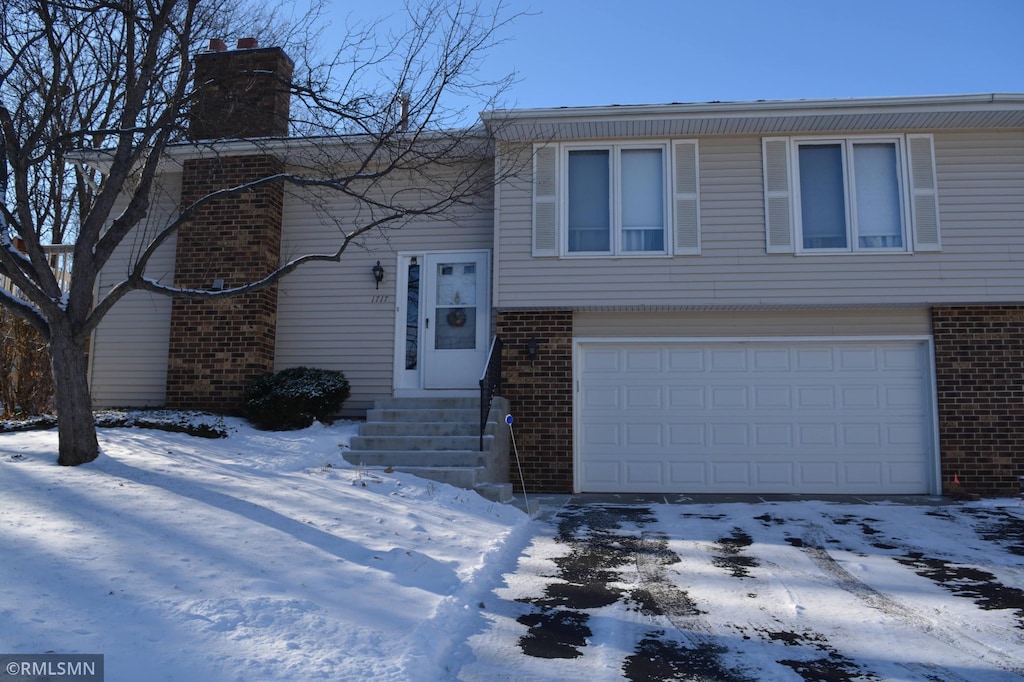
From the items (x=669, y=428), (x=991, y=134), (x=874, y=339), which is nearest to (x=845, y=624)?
(x=669, y=428)

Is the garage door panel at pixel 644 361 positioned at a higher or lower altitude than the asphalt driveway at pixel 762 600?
higher

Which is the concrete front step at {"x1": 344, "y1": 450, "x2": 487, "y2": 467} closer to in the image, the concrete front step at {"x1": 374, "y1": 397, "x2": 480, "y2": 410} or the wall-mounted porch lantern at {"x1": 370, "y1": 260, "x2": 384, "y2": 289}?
the concrete front step at {"x1": 374, "y1": 397, "x2": 480, "y2": 410}

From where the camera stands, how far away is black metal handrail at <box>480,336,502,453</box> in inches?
317

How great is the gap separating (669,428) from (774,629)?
5419 mm

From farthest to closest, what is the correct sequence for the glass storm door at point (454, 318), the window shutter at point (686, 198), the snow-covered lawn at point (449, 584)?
1. the glass storm door at point (454, 318)
2. the window shutter at point (686, 198)
3. the snow-covered lawn at point (449, 584)

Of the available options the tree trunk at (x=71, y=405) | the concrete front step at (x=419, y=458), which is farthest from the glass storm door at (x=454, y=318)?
Answer: the tree trunk at (x=71, y=405)

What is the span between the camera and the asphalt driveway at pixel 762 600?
374 centimetres

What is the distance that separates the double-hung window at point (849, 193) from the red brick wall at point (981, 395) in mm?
1247

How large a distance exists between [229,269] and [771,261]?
23.2 ft

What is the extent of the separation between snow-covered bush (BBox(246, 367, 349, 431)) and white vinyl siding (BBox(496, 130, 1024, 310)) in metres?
2.38

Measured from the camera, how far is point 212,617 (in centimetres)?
366

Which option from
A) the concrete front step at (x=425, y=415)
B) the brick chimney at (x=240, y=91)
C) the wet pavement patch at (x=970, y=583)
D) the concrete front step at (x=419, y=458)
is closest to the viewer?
the wet pavement patch at (x=970, y=583)

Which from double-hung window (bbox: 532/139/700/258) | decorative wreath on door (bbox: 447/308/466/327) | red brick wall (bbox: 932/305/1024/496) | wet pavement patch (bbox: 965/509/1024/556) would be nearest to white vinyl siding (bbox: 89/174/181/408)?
decorative wreath on door (bbox: 447/308/466/327)

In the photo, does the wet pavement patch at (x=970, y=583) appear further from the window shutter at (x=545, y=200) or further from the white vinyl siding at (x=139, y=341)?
the white vinyl siding at (x=139, y=341)
